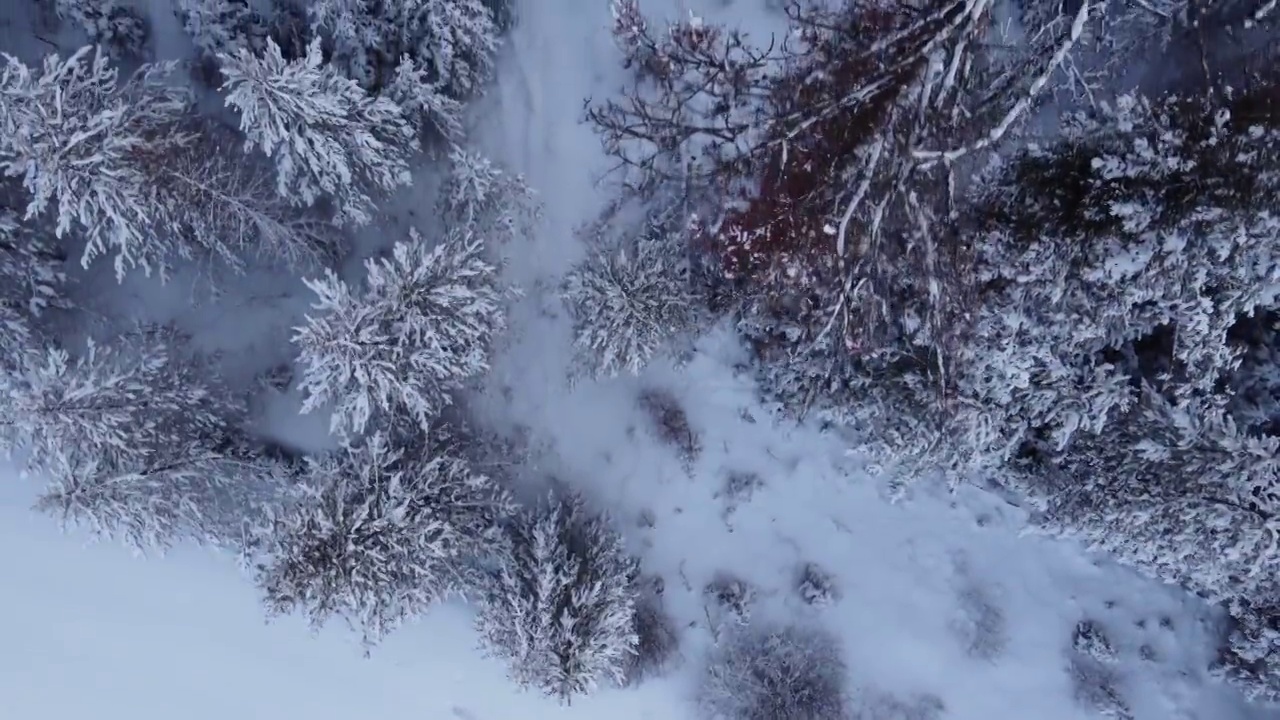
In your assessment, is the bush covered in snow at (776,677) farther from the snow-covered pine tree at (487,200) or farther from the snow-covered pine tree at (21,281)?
the snow-covered pine tree at (21,281)

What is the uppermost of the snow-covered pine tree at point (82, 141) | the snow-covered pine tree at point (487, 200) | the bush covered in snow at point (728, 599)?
the snow-covered pine tree at point (487, 200)

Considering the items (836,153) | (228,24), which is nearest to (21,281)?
(228,24)

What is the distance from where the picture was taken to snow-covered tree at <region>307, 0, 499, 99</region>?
410 inches

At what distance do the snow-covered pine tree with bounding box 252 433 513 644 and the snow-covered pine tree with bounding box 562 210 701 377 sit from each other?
9.28 ft

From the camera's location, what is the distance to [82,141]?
8.91 m

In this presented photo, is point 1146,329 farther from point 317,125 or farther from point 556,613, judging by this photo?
point 317,125

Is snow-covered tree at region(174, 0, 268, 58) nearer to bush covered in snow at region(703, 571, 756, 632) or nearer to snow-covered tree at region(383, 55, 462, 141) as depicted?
snow-covered tree at region(383, 55, 462, 141)

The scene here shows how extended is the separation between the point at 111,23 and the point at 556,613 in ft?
38.0

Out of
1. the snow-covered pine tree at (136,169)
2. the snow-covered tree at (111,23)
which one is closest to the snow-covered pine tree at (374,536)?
the snow-covered pine tree at (136,169)

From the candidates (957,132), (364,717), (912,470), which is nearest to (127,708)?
(364,717)

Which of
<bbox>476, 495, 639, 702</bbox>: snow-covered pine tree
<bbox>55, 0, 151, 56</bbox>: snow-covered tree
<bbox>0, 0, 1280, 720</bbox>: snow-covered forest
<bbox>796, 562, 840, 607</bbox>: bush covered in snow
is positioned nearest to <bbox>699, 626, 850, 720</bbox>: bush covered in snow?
<bbox>0, 0, 1280, 720</bbox>: snow-covered forest

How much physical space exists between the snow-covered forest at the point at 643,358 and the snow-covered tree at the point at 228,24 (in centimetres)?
8

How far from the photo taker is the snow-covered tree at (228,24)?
10.9 m

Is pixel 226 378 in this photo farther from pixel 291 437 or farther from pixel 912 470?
pixel 912 470
